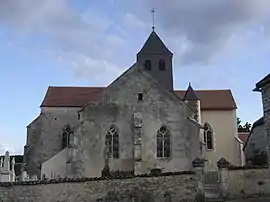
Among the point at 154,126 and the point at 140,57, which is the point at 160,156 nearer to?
the point at 154,126

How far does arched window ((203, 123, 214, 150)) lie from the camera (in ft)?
114

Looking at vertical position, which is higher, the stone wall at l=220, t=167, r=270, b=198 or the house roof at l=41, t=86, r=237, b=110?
A: the house roof at l=41, t=86, r=237, b=110

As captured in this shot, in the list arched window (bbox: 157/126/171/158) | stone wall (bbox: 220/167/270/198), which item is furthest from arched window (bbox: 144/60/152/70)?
stone wall (bbox: 220/167/270/198)

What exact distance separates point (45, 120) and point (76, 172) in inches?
406

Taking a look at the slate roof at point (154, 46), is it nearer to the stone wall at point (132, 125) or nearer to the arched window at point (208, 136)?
the arched window at point (208, 136)

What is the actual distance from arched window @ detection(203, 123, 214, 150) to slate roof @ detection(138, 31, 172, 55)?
8204mm

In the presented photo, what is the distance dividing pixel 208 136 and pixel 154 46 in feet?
33.7

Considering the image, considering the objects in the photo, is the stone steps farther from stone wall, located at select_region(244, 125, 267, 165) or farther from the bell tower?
the bell tower

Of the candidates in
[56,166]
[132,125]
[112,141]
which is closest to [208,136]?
[132,125]

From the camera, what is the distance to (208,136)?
3519 centimetres

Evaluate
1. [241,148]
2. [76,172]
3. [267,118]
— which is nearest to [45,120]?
[76,172]

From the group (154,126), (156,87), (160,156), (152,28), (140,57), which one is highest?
(152,28)

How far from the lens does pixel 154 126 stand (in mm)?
28594

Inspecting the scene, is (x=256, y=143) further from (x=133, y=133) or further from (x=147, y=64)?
(x=147, y=64)
